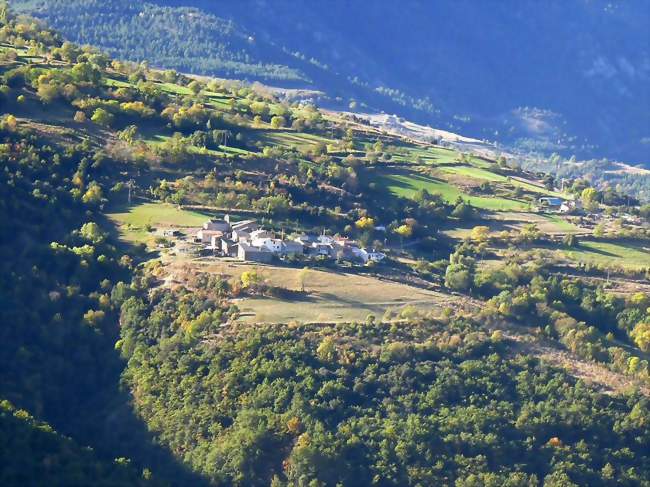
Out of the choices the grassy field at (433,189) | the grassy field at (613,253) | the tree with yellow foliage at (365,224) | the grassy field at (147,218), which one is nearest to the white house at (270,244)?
the grassy field at (147,218)

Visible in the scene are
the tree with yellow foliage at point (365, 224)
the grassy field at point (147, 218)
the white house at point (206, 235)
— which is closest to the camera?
the white house at point (206, 235)

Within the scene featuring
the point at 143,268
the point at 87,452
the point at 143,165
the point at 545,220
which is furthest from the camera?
the point at 545,220

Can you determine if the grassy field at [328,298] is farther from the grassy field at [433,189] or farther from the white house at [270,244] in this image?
the grassy field at [433,189]

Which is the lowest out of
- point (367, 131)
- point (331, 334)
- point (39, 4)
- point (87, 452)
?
point (87, 452)

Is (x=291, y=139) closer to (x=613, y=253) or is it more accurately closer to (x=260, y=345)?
(x=613, y=253)

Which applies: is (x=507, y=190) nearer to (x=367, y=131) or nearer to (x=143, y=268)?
(x=367, y=131)

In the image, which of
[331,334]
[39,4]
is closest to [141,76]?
[331,334]

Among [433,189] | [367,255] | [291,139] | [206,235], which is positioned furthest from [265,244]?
[291,139]

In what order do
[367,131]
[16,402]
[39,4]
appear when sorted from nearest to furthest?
1. [16,402]
2. [367,131]
3. [39,4]
